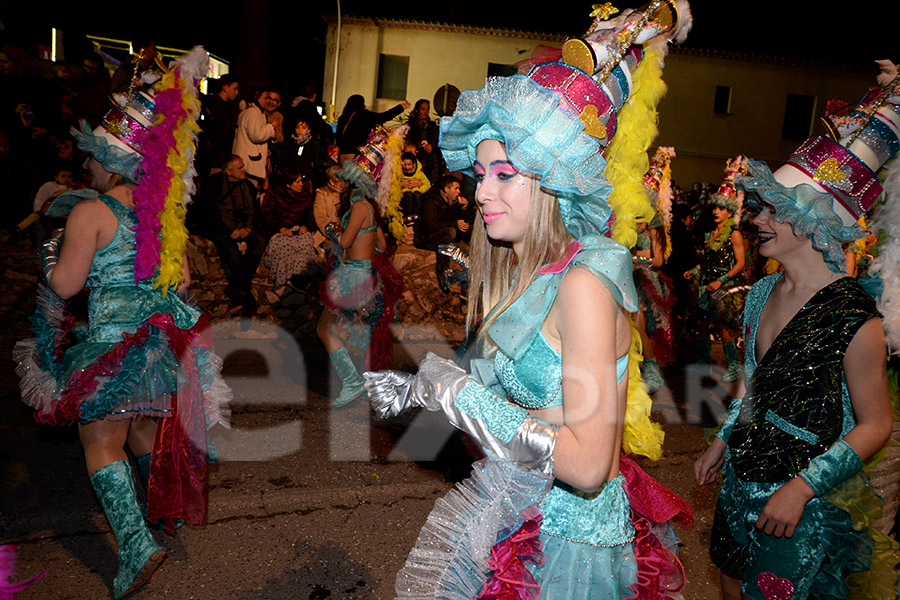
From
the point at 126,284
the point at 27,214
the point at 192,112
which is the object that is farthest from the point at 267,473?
the point at 27,214

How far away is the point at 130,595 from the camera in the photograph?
335cm

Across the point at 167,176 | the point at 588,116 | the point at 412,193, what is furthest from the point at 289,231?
Result: the point at 588,116

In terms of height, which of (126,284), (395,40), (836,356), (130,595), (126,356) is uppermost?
(395,40)

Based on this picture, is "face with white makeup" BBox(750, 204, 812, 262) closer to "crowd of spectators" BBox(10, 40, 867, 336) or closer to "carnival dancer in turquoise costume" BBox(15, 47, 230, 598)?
"carnival dancer in turquoise costume" BBox(15, 47, 230, 598)

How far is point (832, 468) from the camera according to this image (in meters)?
2.33

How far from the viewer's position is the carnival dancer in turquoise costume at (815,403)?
2.38 metres

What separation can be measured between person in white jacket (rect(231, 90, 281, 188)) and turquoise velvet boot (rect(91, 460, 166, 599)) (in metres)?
6.93

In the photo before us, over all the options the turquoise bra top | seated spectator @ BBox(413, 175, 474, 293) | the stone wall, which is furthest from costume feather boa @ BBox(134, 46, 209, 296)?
seated spectator @ BBox(413, 175, 474, 293)

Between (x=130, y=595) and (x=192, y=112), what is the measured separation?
8.45 feet

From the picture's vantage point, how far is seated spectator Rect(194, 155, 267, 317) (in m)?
8.99

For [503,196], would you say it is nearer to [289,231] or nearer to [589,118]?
[589,118]

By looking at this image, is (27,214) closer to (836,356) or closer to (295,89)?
(295,89)

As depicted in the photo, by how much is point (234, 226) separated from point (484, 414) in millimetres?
8091

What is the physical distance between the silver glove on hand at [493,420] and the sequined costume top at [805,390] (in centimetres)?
128
